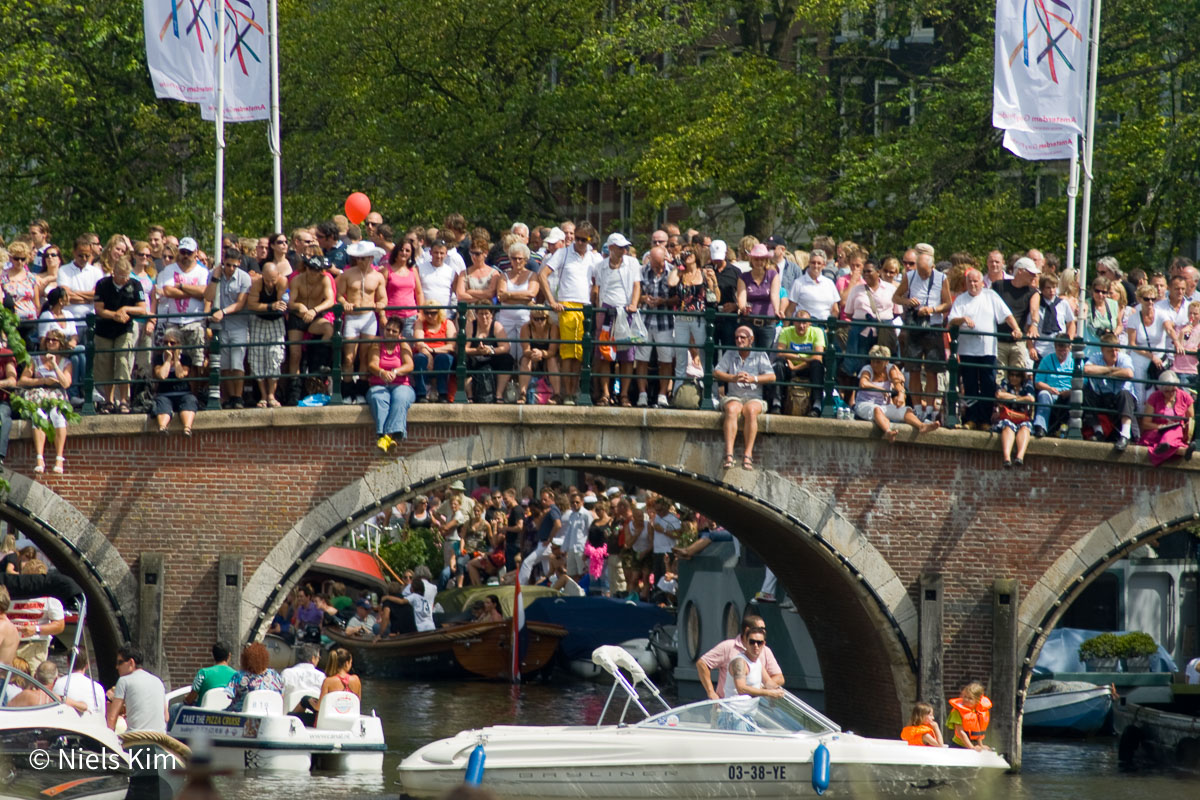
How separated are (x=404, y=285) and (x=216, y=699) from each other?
4444 millimetres

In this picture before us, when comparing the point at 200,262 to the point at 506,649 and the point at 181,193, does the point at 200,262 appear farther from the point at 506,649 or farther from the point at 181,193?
the point at 181,193

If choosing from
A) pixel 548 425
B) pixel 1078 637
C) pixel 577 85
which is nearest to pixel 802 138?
pixel 577 85

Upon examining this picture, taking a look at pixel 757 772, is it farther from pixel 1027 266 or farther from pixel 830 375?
pixel 1027 266

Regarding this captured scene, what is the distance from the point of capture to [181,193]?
36219 millimetres

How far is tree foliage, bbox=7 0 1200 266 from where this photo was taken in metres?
28.3

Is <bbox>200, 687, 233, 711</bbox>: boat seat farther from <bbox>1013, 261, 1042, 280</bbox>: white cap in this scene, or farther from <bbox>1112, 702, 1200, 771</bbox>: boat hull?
<bbox>1112, 702, 1200, 771</bbox>: boat hull

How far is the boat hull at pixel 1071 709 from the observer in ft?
80.4

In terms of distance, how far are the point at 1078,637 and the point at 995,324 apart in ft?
24.4

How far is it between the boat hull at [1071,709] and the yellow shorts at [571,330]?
320 inches

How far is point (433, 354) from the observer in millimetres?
20000

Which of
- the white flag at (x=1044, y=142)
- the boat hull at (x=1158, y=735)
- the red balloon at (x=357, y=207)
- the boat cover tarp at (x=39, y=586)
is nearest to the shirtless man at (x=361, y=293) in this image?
the red balloon at (x=357, y=207)

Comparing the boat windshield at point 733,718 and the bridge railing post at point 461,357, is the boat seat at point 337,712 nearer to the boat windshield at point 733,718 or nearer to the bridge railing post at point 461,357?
the boat windshield at point 733,718

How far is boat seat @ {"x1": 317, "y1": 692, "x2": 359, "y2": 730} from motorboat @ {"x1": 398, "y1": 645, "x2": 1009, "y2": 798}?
1.42 metres

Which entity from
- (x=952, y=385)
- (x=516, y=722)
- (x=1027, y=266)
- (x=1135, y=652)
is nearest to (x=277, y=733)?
(x=516, y=722)
